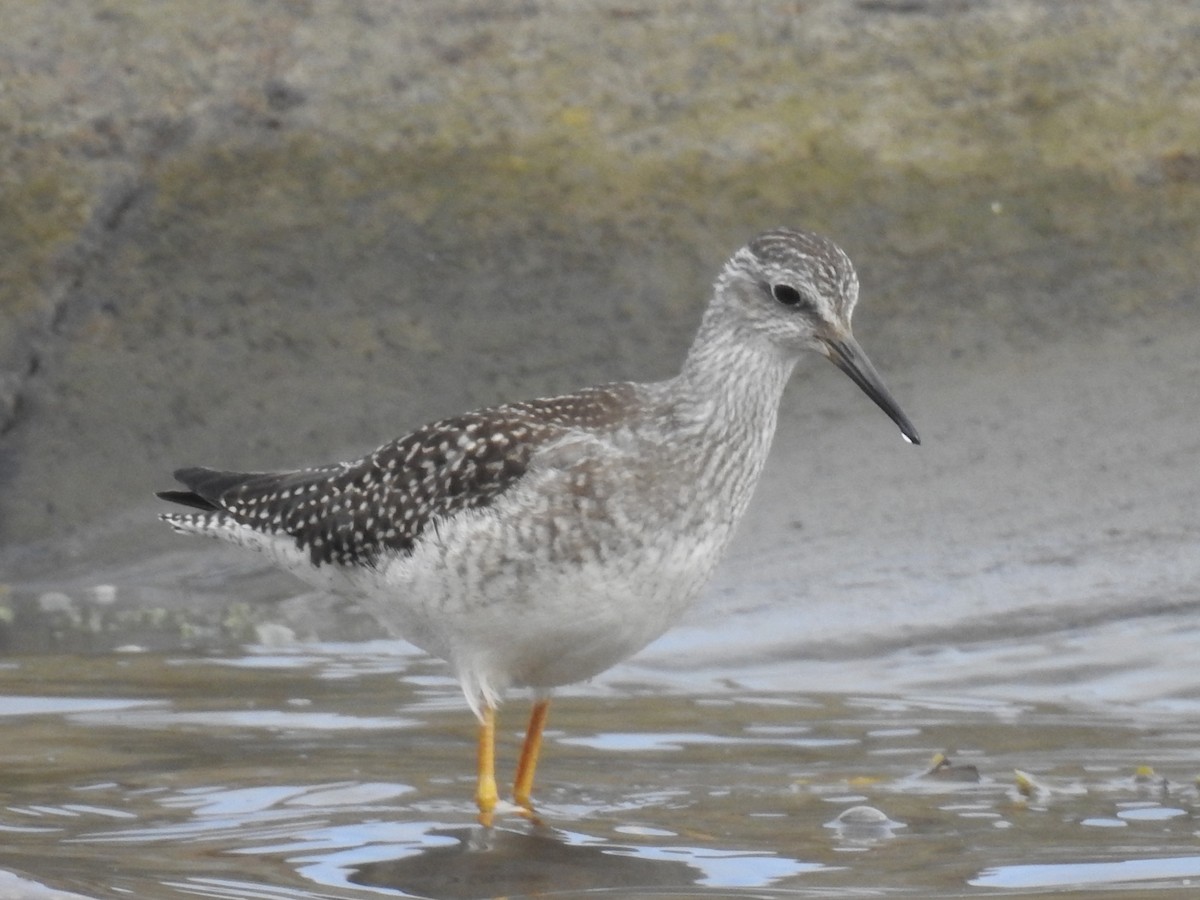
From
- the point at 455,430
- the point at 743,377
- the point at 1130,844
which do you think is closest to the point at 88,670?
the point at 455,430

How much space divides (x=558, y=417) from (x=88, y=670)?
8.53 feet

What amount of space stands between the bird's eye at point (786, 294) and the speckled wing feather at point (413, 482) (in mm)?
585

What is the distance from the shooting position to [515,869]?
5.82 metres

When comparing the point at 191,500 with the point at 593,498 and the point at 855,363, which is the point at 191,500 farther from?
the point at 855,363

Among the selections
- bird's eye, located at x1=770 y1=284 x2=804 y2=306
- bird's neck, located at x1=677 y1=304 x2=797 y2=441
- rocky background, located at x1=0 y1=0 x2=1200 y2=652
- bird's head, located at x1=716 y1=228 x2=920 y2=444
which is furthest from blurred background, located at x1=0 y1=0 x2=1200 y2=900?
bird's eye, located at x1=770 y1=284 x2=804 y2=306

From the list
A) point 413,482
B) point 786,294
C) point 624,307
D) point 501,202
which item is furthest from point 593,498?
point 501,202

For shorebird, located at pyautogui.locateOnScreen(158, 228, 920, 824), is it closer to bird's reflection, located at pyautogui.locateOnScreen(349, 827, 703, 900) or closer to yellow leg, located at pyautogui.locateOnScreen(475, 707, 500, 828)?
yellow leg, located at pyautogui.locateOnScreen(475, 707, 500, 828)

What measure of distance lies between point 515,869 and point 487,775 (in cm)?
80

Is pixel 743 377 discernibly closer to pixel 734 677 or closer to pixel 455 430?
pixel 455 430

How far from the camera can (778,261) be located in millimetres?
6766

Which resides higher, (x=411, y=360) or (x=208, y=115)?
(x=208, y=115)

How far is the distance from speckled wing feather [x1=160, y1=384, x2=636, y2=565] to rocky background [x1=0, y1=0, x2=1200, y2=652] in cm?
261

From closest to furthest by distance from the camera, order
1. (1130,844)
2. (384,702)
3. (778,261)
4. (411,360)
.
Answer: (1130,844) < (778,261) < (384,702) < (411,360)

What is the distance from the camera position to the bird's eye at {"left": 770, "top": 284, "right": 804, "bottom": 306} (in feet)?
22.0
